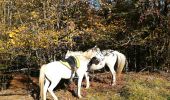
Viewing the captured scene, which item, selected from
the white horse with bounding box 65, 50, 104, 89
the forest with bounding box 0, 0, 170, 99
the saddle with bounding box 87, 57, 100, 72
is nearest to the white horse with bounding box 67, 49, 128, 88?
the saddle with bounding box 87, 57, 100, 72

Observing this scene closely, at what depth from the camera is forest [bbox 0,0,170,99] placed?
1559 centimetres

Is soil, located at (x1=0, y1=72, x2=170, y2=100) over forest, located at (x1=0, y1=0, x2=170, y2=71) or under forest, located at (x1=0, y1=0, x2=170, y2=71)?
under

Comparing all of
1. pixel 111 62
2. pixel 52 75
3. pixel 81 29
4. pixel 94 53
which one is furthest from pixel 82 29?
pixel 52 75

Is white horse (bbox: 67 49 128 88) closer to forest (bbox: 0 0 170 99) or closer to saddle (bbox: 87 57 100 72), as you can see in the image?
saddle (bbox: 87 57 100 72)

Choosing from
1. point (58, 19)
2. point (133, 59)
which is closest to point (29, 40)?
point (58, 19)

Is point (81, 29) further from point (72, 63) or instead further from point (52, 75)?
point (52, 75)

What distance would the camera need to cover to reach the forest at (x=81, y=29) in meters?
15.6

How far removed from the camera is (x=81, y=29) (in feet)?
58.0

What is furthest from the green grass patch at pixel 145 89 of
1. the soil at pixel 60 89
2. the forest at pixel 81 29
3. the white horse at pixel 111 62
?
the forest at pixel 81 29

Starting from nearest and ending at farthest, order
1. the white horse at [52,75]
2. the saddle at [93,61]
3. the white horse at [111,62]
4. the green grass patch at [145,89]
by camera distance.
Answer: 1. the white horse at [52,75]
2. the green grass patch at [145,89]
3. the saddle at [93,61]
4. the white horse at [111,62]

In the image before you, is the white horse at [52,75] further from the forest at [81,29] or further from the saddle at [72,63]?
the forest at [81,29]

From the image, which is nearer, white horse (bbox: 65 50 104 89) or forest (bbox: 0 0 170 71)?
white horse (bbox: 65 50 104 89)

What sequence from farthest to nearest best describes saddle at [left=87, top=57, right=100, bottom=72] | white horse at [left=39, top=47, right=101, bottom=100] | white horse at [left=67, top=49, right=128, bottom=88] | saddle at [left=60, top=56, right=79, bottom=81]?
white horse at [left=67, top=49, right=128, bottom=88] → saddle at [left=87, top=57, right=100, bottom=72] → saddle at [left=60, top=56, right=79, bottom=81] → white horse at [left=39, top=47, right=101, bottom=100]

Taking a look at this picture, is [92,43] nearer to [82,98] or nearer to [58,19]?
[58,19]
